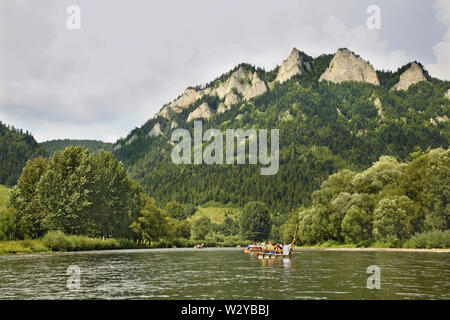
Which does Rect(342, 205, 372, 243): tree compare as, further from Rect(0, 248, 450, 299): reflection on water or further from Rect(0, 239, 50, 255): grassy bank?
Rect(0, 239, 50, 255): grassy bank

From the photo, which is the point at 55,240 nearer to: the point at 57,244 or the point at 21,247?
the point at 57,244

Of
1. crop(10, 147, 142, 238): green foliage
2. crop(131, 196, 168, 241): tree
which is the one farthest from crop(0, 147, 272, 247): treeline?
crop(131, 196, 168, 241): tree

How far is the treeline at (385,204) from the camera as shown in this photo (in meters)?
98.0

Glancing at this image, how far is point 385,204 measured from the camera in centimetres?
10138

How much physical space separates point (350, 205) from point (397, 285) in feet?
285

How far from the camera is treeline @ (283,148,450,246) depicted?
322 ft

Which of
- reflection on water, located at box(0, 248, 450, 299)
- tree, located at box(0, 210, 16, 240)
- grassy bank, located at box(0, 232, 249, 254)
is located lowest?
grassy bank, located at box(0, 232, 249, 254)

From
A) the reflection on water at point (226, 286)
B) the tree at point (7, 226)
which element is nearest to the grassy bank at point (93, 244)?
the tree at point (7, 226)

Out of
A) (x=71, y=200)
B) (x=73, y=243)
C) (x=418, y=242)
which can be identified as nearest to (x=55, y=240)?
(x=73, y=243)

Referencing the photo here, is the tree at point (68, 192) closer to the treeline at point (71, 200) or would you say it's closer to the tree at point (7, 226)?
the treeline at point (71, 200)
